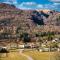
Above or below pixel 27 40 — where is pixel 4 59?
above

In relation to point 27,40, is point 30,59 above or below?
above

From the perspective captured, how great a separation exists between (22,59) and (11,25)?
480 ft

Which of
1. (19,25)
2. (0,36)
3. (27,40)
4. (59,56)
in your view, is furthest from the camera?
(19,25)

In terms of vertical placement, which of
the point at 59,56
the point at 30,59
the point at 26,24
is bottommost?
the point at 26,24

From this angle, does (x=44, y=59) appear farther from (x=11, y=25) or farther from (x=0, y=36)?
(x=11, y=25)

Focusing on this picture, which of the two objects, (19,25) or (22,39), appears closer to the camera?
(22,39)

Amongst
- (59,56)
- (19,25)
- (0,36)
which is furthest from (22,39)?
(59,56)

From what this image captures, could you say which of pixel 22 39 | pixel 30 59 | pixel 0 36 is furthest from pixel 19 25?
pixel 30 59

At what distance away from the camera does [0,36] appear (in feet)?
467

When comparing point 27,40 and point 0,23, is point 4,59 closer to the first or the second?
point 27,40

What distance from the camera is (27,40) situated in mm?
123500

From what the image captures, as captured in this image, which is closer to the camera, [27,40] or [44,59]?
[44,59]

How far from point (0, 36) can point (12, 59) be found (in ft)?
311

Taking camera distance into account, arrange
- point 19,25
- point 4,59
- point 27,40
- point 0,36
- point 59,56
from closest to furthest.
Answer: point 59,56 → point 4,59 → point 27,40 → point 0,36 → point 19,25
